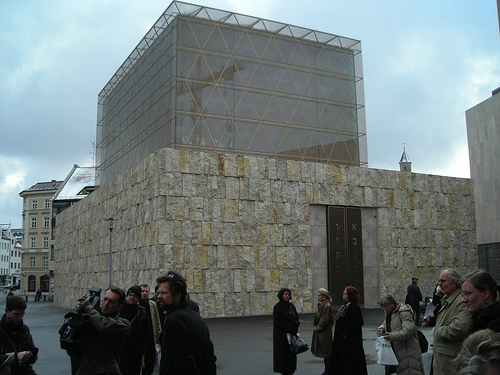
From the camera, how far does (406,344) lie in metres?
6.65

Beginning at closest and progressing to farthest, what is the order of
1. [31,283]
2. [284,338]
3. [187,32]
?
[284,338]
[187,32]
[31,283]

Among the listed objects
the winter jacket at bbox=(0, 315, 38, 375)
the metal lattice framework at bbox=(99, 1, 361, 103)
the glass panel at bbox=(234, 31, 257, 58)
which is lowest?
the winter jacket at bbox=(0, 315, 38, 375)

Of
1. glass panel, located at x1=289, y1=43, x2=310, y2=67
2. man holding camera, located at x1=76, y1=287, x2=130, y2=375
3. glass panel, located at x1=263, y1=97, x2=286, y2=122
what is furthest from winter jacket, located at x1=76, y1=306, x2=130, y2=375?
glass panel, located at x1=289, y1=43, x2=310, y2=67

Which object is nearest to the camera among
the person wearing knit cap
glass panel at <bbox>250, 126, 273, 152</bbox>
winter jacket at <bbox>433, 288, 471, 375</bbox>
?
winter jacket at <bbox>433, 288, 471, 375</bbox>

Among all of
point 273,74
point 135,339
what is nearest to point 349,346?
point 135,339

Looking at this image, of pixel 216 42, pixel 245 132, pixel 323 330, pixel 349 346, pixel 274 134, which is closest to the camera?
pixel 349 346

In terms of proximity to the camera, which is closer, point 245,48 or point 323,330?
point 323,330

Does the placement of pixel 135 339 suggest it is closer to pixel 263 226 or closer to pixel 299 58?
pixel 263 226

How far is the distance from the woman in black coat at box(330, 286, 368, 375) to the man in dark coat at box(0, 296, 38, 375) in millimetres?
3989

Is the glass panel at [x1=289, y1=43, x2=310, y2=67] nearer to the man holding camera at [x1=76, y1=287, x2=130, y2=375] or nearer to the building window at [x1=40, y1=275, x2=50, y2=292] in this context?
the man holding camera at [x1=76, y1=287, x2=130, y2=375]

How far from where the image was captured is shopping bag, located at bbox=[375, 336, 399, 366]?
6.49 meters

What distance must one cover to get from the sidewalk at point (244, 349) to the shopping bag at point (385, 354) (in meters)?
3.06

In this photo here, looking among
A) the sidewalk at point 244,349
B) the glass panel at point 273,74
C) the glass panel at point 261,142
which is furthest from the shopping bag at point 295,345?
the glass panel at point 273,74

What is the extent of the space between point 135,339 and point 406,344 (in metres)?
3.38
